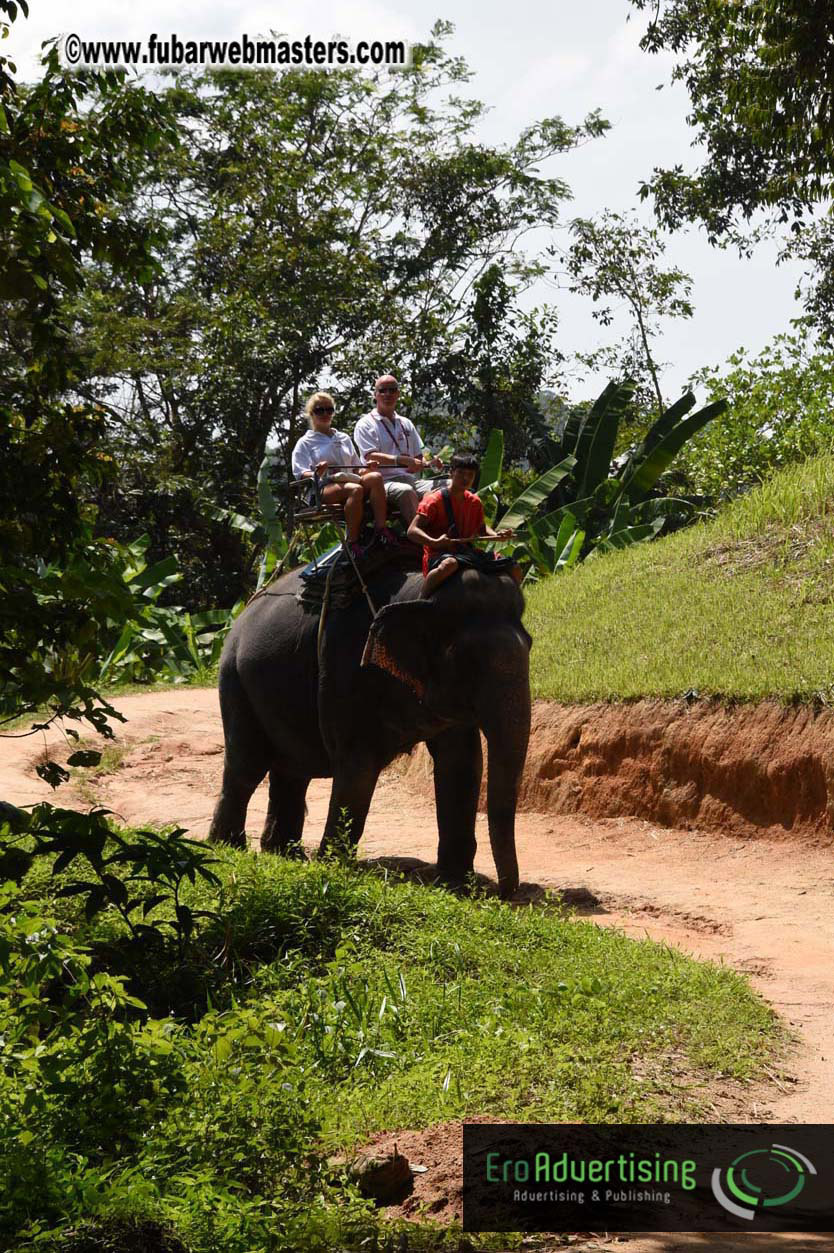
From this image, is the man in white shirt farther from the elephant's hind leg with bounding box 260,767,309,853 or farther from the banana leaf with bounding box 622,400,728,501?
the banana leaf with bounding box 622,400,728,501

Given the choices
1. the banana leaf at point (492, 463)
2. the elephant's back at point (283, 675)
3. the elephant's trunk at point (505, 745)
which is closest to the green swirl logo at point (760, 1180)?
the elephant's trunk at point (505, 745)

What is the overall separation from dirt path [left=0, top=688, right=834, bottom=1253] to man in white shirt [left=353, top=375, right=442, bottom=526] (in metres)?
2.30

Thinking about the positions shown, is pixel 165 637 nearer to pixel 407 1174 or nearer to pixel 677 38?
pixel 677 38

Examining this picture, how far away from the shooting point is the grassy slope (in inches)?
456

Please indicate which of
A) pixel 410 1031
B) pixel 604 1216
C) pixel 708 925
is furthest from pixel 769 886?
pixel 604 1216

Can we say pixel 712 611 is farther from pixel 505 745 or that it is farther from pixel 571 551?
pixel 505 745

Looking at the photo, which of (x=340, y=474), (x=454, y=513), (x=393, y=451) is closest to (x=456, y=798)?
(x=454, y=513)

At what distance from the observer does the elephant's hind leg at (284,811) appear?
10289 millimetres

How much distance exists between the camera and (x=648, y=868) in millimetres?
10352

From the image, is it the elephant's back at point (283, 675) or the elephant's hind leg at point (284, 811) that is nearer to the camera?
the elephant's back at point (283, 675)

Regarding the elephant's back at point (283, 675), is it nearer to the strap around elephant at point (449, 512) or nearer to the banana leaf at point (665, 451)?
the strap around elephant at point (449, 512)

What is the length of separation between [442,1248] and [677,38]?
1566 centimetres

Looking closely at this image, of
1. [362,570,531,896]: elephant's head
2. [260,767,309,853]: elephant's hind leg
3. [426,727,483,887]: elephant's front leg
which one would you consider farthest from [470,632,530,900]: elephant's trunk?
[260,767,309,853]: elephant's hind leg

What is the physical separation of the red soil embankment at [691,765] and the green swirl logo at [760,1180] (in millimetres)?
5846
